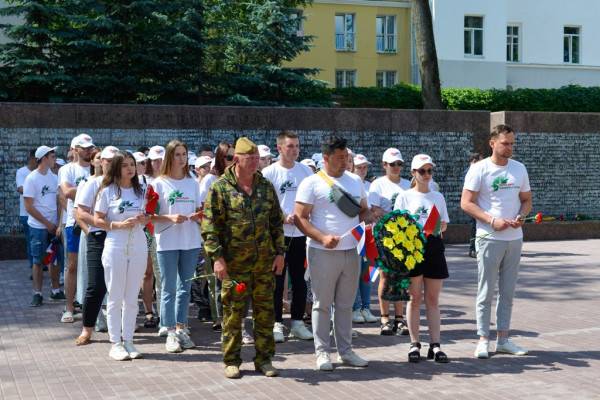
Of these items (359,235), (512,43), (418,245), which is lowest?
(418,245)

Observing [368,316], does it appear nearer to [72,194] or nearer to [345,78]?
[72,194]

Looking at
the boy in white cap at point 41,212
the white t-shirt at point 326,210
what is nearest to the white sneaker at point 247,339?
the white t-shirt at point 326,210

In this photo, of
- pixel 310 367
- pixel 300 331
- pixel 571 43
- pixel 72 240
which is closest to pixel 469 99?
pixel 571 43

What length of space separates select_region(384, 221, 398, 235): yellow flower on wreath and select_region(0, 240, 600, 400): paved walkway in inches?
47.4

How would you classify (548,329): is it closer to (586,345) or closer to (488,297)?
(586,345)

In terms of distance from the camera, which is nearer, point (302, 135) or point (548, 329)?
point (548, 329)

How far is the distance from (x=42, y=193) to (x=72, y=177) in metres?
1.61

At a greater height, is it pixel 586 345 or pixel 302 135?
pixel 302 135

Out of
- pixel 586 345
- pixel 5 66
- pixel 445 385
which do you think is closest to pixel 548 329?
pixel 586 345

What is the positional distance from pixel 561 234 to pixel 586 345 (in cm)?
1182

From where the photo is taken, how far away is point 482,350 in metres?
7.82

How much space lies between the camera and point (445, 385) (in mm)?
6844

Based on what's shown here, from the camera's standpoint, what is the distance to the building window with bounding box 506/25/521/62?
152 feet

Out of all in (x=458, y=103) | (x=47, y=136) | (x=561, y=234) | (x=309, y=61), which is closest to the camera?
(x=47, y=136)
